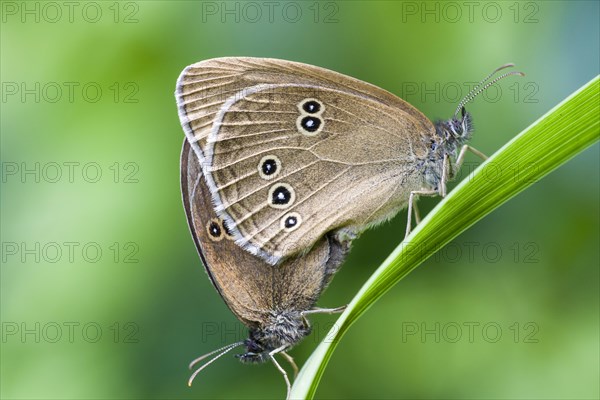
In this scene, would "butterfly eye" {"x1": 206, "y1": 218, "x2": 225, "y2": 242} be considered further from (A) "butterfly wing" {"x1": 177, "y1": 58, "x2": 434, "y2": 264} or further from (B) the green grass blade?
(B) the green grass blade

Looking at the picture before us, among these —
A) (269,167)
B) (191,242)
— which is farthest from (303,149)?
(191,242)

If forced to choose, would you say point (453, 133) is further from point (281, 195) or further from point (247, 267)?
point (247, 267)

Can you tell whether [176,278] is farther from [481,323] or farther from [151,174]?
[481,323]

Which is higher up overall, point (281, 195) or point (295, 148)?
point (295, 148)

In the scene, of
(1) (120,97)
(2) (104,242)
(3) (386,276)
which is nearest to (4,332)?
(2) (104,242)

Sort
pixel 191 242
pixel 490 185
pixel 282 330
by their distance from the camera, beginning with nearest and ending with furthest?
pixel 490 185 < pixel 282 330 < pixel 191 242

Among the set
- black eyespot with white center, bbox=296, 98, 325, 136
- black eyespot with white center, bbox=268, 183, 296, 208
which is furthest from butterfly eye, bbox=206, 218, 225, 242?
black eyespot with white center, bbox=296, 98, 325, 136

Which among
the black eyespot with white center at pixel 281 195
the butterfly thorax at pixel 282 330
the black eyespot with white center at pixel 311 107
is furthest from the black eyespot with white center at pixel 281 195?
the butterfly thorax at pixel 282 330
